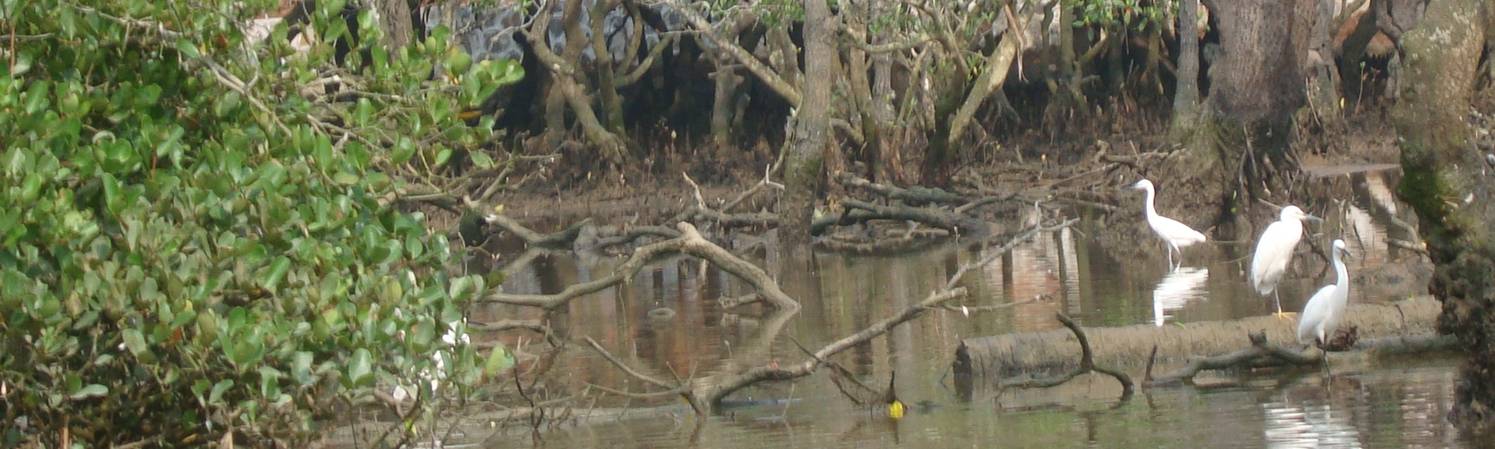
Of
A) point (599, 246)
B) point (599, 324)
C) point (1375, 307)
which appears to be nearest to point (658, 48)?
point (599, 246)

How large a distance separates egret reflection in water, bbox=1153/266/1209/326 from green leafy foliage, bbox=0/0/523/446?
306 inches

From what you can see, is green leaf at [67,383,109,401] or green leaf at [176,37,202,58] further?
green leaf at [176,37,202,58]

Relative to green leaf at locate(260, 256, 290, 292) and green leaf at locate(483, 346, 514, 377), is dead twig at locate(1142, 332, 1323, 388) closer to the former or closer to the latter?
green leaf at locate(483, 346, 514, 377)

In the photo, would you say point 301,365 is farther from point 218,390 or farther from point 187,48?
point 187,48

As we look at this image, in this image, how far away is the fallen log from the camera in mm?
10055

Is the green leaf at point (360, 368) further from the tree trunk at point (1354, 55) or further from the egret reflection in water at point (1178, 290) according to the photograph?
the tree trunk at point (1354, 55)

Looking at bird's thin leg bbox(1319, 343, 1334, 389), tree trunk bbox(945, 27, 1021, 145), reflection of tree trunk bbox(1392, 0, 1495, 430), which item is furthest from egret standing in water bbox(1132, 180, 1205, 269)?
reflection of tree trunk bbox(1392, 0, 1495, 430)

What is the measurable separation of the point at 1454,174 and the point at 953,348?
4350 millimetres

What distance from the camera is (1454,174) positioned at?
314 inches

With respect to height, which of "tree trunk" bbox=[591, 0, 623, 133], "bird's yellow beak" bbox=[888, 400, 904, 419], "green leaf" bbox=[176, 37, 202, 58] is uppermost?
"tree trunk" bbox=[591, 0, 623, 133]

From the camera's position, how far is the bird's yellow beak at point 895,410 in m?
9.57

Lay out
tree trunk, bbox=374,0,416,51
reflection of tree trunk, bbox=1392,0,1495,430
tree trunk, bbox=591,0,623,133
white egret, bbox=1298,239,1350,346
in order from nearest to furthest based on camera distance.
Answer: reflection of tree trunk, bbox=1392,0,1495,430 < white egret, bbox=1298,239,1350,346 < tree trunk, bbox=374,0,416,51 < tree trunk, bbox=591,0,623,133

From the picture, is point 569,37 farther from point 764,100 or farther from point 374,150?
point 374,150

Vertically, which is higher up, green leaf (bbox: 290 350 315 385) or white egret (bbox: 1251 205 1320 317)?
white egret (bbox: 1251 205 1320 317)
